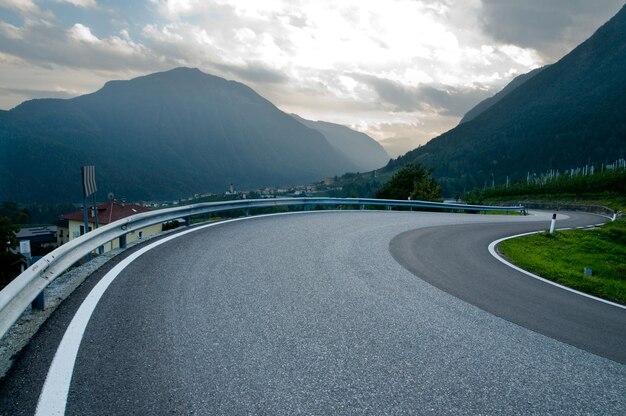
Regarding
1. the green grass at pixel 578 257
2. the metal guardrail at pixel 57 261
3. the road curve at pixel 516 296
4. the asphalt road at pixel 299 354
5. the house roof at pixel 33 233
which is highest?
the metal guardrail at pixel 57 261

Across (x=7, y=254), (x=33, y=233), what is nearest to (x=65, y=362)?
(x=7, y=254)

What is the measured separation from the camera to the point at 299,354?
11.2 feet

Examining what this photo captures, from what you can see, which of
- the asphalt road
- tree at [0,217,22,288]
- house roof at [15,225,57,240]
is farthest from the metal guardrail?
house roof at [15,225,57,240]

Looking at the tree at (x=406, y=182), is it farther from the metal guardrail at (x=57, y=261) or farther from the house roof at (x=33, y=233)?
the house roof at (x=33, y=233)

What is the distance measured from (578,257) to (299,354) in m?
11.7

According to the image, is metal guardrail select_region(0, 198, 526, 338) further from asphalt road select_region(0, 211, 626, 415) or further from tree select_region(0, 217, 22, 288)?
tree select_region(0, 217, 22, 288)

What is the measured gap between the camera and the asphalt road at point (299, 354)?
2.72m

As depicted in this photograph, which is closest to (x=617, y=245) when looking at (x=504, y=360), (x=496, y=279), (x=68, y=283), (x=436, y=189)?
(x=496, y=279)

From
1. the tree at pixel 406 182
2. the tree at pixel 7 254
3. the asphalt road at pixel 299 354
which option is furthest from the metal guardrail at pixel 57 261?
the tree at pixel 406 182

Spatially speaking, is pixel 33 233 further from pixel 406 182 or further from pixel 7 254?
pixel 406 182

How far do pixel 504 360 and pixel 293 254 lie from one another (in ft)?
14.9

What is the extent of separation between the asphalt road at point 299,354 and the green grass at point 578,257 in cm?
417

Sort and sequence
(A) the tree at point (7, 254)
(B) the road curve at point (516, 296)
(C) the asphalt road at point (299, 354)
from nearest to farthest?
(C) the asphalt road at point (299, 354)
(B) the road curve at point (516, 296)
(A) the tree at point (7, 254)

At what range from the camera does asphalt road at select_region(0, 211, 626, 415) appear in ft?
8.94
